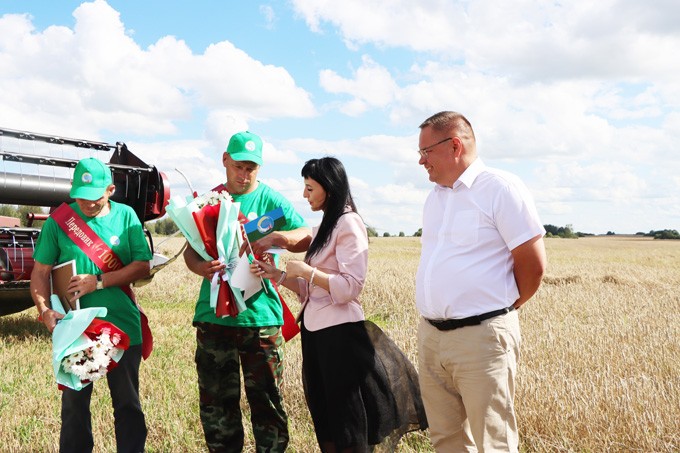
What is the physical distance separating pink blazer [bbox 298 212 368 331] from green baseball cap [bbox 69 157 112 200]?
4.33ft

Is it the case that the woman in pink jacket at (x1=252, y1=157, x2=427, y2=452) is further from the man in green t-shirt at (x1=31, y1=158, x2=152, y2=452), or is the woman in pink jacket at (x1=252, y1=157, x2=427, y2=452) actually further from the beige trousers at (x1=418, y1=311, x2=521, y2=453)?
the man in green t-shirt at (x1=31, y1=158, x2=152, y2=452)

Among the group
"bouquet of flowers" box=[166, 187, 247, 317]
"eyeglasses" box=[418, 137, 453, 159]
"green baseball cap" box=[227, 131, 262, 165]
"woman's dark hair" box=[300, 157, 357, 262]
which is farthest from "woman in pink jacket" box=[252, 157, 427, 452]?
"eyeglasses" box=[418, 137, 453, 159]

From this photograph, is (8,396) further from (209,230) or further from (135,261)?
(209,230)

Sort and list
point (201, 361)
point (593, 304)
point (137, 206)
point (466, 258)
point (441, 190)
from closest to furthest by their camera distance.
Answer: point (466, 258)
point (441, 190)
point (201, 361)
point (137, 206)
point (593, 304)

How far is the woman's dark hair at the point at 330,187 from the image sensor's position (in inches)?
Result: 139

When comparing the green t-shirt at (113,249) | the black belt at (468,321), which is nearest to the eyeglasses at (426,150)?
the black belt at (468,321)

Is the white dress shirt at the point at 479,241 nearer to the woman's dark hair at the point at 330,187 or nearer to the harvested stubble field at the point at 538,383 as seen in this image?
the woman's dark hair at the point at 330,187

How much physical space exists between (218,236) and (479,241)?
1.49 metres

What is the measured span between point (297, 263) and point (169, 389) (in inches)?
111

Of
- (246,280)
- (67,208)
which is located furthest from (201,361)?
(67,208)

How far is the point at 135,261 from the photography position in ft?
12.6

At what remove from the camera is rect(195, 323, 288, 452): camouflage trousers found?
3.80m

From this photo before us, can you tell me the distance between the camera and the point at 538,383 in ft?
16.2

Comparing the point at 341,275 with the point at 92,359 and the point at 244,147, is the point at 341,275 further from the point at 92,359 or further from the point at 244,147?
the point at 92,359
